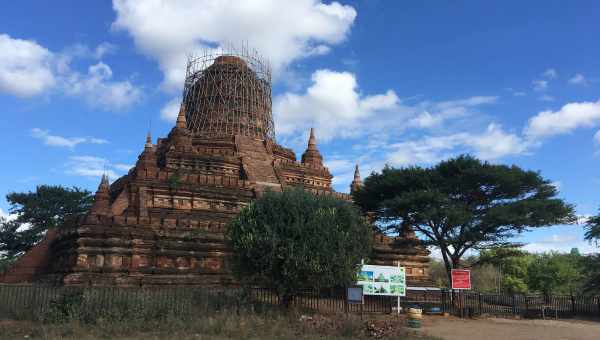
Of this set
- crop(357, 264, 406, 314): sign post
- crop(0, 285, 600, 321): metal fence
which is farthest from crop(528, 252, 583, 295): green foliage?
crop(357, 264, 406, 314): sign post

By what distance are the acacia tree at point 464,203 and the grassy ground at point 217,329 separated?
10423mm

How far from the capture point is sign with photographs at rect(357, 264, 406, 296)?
71.9 ft

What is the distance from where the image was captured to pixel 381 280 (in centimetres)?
2212

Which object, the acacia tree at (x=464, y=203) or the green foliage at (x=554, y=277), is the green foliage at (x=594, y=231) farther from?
the green foliage at (x=554, y=277)

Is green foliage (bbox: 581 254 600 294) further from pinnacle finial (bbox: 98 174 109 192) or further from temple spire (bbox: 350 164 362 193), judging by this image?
pinnacle finial (bbox: 98 174 109 192)

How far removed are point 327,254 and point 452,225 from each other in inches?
375

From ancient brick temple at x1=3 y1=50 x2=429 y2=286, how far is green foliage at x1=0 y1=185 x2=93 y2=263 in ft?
27.7

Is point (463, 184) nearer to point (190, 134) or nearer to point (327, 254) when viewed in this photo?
point (327, 254)

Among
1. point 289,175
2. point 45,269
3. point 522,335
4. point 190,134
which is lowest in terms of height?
point 522,335

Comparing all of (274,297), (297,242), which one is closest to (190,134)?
(274,297)

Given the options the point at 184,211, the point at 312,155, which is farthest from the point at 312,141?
the point at 184,211

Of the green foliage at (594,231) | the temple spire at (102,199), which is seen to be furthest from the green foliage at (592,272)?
the temple spire at (102,199)

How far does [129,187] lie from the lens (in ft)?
97.8

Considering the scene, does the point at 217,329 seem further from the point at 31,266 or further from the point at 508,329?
the point at 31,266
